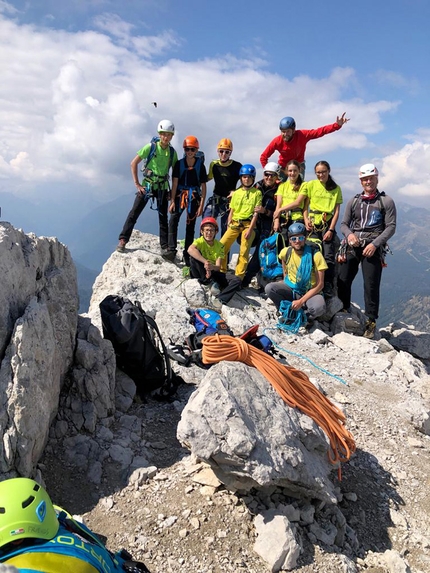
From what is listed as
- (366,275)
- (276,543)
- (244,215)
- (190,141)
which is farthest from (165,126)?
(276,543)

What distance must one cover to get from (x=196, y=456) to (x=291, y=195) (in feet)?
25.9

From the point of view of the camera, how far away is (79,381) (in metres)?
5.57

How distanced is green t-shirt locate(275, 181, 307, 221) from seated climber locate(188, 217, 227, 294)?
1.93m

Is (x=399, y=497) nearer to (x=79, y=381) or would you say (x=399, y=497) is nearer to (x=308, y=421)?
(x=308, y=421)

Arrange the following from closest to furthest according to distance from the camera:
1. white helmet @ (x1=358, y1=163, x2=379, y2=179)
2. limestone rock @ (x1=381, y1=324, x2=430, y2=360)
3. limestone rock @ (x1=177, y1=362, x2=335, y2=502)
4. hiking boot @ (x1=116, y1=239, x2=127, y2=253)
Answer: limestone rock @ (x1=177, y1=362, x2=335, y2=502) < white helmet @ (x1=358, y1=163, x2=379, y2=179) < limestone rock @ (x1=381, y1=324, x2=430, y2=360) < hiking boot @ (x1=116, y1=239, x2=127, y2=253)

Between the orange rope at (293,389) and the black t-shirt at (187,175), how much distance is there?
6.21 metres

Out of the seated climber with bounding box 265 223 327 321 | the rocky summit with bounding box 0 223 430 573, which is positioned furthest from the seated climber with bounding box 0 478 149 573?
the seated climber with bounding box 265 223 327 321

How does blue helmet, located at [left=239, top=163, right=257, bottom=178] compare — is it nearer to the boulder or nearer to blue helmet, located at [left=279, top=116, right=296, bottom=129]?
blue helmet, located at [left=279, top=116, right=296, bottom=129]

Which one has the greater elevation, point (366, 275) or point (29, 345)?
point (29, 345)

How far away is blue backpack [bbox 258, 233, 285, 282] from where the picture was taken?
35.1 ft

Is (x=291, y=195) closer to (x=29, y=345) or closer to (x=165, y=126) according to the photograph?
(x=165, y=126)

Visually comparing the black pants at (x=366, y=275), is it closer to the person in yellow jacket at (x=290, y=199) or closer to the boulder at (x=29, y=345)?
the person in yellow jacket at (x=290, y=199)

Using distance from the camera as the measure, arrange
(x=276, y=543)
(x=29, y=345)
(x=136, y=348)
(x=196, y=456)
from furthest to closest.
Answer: (x=136, y=348), (x=29, y=345), (x=196, y=456), (x=276, y=543)

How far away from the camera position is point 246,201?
10477mm
